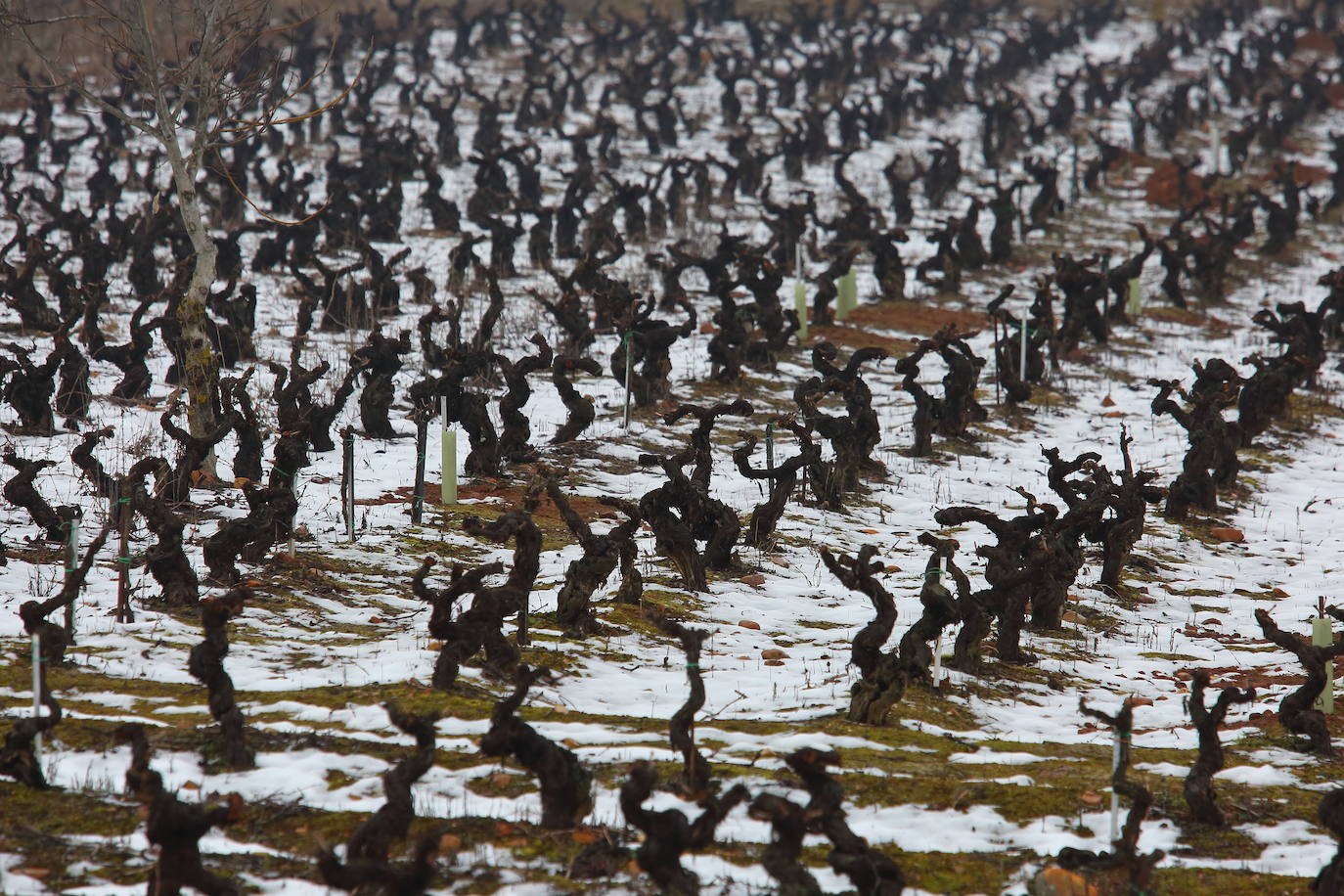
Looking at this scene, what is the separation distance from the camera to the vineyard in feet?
15.1

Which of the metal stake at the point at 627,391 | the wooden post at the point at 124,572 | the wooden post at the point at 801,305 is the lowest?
the wooden post at the point at 124,572

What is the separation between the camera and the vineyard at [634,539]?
15.1 ft

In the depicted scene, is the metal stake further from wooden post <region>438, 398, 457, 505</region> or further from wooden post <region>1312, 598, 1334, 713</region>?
wooden post <region>1312, 598, 1334, 713</region>

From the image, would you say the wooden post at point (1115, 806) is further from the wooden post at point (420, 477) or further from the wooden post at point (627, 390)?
Result: the wooden post at point (627, 390)

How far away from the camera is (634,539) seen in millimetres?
7566

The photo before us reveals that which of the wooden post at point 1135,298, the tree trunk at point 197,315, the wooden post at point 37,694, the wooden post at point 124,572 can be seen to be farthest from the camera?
the wooden post at point 1135,298

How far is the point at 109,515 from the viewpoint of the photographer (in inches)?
288

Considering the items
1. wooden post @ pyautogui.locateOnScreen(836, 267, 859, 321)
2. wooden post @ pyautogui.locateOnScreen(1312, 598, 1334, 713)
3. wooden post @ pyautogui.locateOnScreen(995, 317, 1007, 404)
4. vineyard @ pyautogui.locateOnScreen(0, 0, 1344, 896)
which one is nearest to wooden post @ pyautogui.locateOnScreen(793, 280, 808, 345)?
vineyard @ pyautogui.locateOnScreen(0, 0, 1344, 896)

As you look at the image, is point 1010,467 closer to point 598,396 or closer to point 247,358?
point 598,396

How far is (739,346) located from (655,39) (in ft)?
66.6

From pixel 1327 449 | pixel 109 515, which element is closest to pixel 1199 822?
pixel 109 515

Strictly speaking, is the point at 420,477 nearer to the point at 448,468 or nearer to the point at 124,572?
the point at 448,468

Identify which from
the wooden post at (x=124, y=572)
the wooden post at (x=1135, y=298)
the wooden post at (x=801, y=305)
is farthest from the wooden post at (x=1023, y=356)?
the wooden post at (x=124, y=572)

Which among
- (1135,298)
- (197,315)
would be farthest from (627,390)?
(1135,298)
